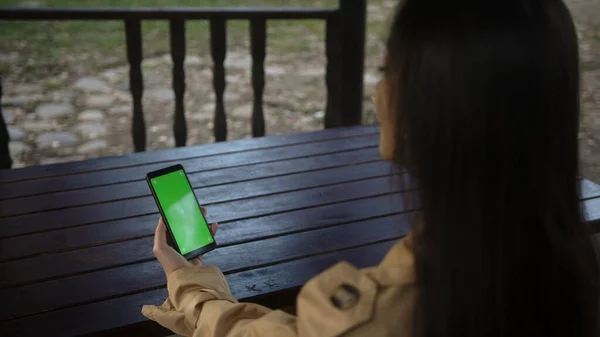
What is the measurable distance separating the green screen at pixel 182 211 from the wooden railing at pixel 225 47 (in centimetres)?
139

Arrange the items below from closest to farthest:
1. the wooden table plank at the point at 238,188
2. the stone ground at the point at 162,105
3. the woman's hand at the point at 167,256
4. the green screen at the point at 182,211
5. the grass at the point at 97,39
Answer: the woman's hand at the point at 167,256
the green screen at the point at 182,211
the wooden table plank at the point at 238,188
the stone ground at the point at 162,105
the grass at the point at 97,39

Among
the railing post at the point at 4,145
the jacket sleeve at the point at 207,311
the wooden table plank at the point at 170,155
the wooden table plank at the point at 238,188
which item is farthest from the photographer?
the railing post at the point at 4,145

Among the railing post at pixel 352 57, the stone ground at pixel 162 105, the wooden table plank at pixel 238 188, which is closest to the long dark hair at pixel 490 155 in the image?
the wooden table plank at pixel 238 188

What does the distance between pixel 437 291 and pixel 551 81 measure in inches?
11.0

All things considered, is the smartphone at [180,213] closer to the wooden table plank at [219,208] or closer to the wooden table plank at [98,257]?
the wooden table plank at [98,257]

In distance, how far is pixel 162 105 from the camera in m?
5.06

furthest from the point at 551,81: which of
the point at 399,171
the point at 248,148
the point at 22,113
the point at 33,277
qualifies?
the point at 22,113

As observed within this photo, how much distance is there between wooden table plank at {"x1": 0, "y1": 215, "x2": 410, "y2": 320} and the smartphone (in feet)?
0.54

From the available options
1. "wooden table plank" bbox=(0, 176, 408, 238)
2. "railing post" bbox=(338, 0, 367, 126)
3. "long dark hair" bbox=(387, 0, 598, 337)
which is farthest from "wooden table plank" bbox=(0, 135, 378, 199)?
"long dark hair" bbox=(387, 0, 598, 337)

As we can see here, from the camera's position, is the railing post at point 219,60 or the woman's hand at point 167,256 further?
the railing post at point 219,60

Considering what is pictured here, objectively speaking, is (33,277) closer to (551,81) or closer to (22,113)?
(551,81)

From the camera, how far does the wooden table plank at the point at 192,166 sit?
6.89 ft

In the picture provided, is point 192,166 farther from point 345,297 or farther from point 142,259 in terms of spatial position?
point 345,297

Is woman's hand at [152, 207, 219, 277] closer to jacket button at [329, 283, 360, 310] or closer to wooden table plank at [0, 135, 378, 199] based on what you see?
jacket button at [329, 283, 360, 310]
